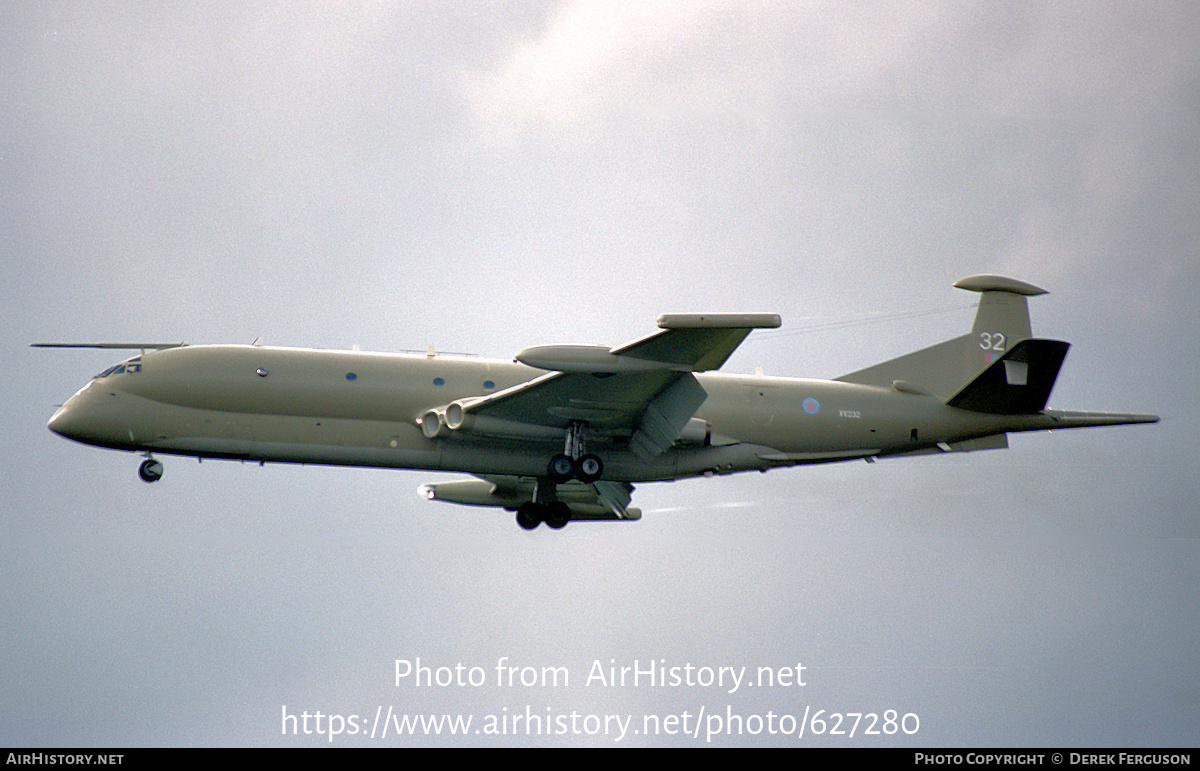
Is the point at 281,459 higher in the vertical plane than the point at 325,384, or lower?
lower

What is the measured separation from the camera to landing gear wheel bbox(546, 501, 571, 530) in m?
26.2

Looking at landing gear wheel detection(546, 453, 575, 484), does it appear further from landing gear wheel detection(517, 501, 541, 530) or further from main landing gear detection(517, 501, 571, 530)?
landing gear wheel detection(517, 501, 541, 530)

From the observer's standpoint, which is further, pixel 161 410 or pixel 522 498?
pixel 522 498

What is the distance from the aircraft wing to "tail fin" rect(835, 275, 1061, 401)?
5.66m

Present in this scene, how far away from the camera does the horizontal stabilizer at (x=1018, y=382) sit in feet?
81.9

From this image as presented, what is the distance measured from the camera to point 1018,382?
25.4m

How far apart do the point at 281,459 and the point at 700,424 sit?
814cm

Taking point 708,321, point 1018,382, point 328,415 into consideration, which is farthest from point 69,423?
point 1018,382

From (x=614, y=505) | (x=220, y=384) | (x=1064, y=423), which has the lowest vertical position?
(x=614, y=505)

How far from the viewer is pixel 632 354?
20.0m

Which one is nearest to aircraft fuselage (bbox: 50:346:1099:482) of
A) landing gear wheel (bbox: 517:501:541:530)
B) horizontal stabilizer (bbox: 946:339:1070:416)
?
landing gear wheel (bbox: 517:501:541:530)

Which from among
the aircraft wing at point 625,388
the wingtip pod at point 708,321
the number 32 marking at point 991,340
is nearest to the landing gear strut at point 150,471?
the aircraft wing at point 625,388

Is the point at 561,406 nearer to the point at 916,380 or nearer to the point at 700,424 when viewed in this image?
the point at 700,424

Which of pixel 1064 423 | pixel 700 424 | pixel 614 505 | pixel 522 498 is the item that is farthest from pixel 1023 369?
pixel 522 498
